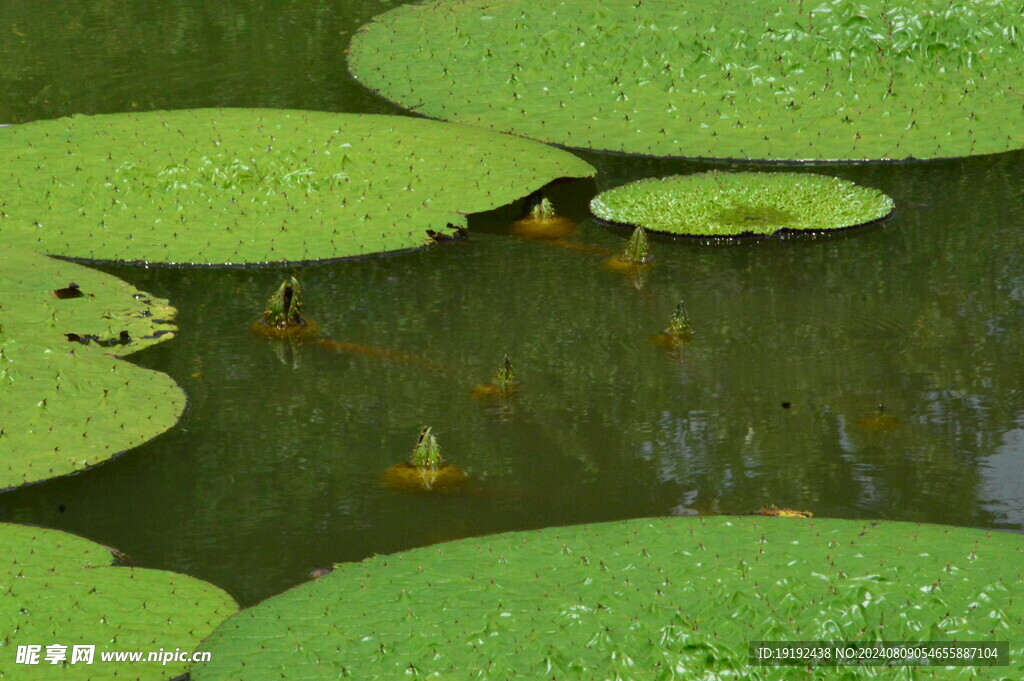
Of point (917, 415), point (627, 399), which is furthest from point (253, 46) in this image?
point (917, 415)

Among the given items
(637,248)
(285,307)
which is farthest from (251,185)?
(637,248)

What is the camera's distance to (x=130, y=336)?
32.4ft

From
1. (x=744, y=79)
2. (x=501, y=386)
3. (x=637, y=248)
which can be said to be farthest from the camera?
(x=744, y=79)

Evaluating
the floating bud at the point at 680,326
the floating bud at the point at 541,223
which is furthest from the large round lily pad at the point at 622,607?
the floating bud at the point at 541,223

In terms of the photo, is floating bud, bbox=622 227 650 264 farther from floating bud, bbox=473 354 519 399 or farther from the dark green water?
floating bud, bbox=473 354 519 399

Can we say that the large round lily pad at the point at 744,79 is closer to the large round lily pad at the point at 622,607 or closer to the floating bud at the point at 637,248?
the floating bud at the point at 637,248

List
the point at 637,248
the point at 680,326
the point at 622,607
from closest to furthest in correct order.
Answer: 1. the point at 622,607
2. the point at 680,326
3. the point at 637,248

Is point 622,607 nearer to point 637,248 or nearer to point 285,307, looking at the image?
point 285,307

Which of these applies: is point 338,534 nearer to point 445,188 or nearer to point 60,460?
point 60,460

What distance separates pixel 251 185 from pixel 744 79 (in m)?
4.88

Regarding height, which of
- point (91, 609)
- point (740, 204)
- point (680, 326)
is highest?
point (740, 204)

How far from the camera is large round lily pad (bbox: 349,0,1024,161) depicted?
13.3 meters

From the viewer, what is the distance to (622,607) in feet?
21.2

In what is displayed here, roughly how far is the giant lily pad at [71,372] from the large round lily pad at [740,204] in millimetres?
3829
